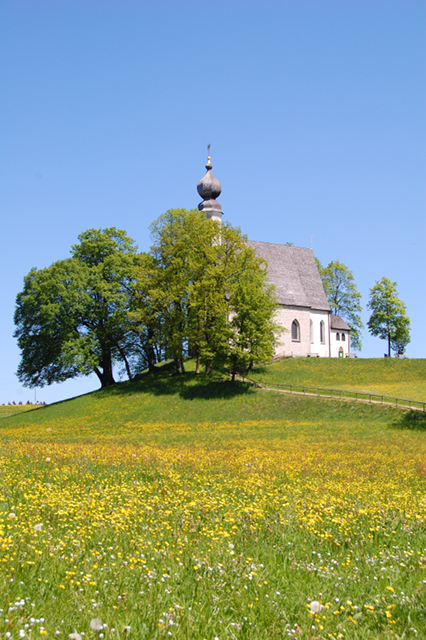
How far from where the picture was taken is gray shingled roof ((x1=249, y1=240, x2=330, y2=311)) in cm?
6631

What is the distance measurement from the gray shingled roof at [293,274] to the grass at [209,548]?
50671mm

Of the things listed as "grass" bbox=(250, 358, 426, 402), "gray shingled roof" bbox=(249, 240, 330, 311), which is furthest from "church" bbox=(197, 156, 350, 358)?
"grass" bbox=(250, 358, 426, 402)

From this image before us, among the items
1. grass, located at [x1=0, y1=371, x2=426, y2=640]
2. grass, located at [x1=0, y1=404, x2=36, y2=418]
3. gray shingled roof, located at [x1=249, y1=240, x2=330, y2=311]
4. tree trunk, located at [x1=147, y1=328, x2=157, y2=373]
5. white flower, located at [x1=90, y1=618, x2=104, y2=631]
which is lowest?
grass, located at [x1=0, y1=404, x2=36, y2=418]

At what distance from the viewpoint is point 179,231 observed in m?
53.7

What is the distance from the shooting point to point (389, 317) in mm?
75875

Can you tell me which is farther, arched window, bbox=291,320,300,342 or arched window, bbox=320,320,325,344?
arched window, bbox=320,320,325,344

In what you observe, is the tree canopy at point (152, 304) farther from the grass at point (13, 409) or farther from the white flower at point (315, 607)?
the white flower at point (315, 607)

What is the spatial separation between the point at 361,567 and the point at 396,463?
1109 centimetres

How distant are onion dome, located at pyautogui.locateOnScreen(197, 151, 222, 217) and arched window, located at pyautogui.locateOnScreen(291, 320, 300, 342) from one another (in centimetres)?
1605

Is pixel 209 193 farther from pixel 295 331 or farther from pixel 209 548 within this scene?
pixel 209 548

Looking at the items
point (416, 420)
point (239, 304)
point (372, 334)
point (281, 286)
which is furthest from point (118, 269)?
point (372, 334)

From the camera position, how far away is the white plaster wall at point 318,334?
225ft

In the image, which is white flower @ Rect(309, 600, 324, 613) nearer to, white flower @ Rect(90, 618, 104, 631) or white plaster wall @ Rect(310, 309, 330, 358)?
white flower @ Rect(90, 618, 104, 631)

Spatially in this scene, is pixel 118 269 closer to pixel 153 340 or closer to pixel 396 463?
pixel 153 340
